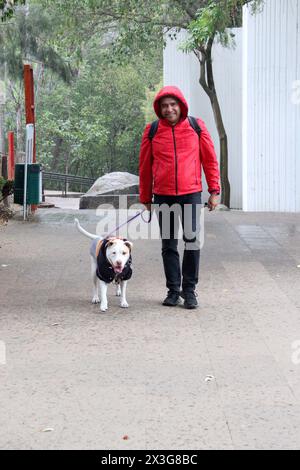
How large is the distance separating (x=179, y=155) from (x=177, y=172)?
0.45ft

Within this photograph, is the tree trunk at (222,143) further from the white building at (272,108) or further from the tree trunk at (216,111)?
the white building at (272,108)

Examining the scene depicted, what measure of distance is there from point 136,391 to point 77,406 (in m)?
0.42

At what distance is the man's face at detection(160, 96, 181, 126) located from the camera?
751 cm

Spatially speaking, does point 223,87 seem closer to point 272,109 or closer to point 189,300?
point 272,109

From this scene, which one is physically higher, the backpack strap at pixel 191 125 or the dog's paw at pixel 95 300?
the backpack strap at pixel 191 125

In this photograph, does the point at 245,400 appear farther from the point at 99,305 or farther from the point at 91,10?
the point at 91,10

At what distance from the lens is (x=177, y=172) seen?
7.63 meters

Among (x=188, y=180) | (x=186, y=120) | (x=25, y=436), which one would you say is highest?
(x=186, y=120)

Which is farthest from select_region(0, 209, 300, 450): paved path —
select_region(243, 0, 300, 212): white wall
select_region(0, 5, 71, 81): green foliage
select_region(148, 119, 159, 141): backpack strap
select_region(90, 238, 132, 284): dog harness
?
select_region(0, 5, 71, 81): green foliage

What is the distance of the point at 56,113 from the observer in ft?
137

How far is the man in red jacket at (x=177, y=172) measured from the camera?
7602mm

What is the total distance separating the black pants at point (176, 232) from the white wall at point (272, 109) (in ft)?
33.2

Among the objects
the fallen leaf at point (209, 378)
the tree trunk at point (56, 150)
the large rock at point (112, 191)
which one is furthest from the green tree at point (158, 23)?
the tree trunk at point (56, 150)

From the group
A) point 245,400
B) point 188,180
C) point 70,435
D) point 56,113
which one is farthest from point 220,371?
point 56,113
